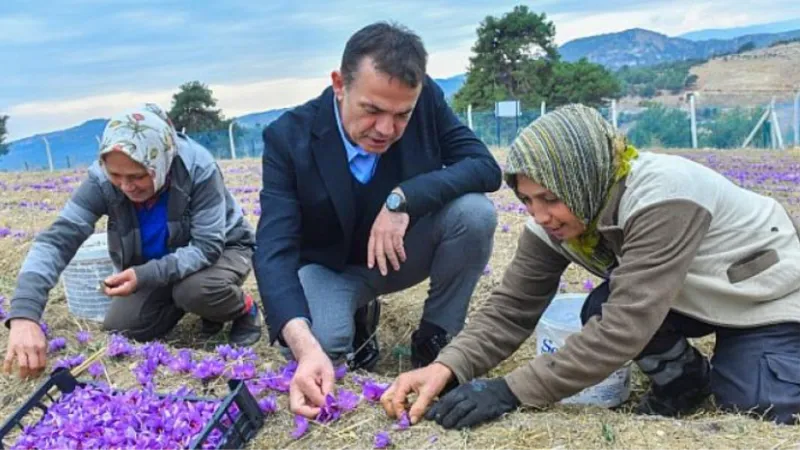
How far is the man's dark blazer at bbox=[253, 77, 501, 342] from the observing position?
2650 millimetres

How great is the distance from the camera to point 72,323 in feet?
11.7

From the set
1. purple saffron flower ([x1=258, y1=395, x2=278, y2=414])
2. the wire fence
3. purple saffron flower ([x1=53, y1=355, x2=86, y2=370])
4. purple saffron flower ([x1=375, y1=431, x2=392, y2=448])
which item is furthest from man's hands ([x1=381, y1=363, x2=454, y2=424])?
the wire fence

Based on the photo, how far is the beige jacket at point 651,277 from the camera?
2100 millimetres

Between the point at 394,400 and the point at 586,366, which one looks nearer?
the point at 586,366

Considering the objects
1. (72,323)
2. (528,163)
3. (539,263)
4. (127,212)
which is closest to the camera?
(528,163)

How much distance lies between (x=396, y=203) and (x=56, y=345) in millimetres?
1472

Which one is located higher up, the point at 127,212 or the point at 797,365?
the point at 127,212

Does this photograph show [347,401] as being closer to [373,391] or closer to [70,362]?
[373,391]

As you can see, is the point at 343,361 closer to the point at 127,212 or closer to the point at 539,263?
the point at 539,263

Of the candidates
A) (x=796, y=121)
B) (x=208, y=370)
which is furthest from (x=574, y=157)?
(x=796, y=121)

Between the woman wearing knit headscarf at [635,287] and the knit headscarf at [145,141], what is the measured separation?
4.58 ft

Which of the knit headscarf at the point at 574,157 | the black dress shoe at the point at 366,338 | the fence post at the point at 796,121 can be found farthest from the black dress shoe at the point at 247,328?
the fence post at the point at 796,121

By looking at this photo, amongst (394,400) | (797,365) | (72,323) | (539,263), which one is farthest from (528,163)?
(72,323)

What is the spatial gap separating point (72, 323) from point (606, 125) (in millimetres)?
2567
